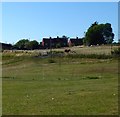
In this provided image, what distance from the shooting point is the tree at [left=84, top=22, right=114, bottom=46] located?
14650cm

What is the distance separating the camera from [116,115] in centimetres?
1372

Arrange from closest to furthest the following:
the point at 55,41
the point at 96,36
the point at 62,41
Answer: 1. the point at 96,36
2. the point at 55,41
3. the point at 62,41

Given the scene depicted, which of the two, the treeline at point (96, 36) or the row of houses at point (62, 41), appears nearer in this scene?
the treeline at point (96, 36)

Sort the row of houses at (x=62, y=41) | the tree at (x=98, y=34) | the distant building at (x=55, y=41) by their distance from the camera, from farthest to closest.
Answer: the row of houses at (x=62, y=41) → the distant building at (x=55, y=41) → the tree at (x=98, y=34)

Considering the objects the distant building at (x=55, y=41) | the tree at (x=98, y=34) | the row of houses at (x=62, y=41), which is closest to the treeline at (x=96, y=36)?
the tree at (x=98, y=34)

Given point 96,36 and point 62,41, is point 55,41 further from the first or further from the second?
point 96,36

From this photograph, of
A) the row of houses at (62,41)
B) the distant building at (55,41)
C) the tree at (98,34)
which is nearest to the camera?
the tree at (98,34)

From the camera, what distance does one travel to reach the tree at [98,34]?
481 ft

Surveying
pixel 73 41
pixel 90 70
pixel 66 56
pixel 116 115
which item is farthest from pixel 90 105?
pixel 73 41

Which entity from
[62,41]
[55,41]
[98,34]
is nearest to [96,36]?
[98,34]

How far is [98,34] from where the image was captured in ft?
502

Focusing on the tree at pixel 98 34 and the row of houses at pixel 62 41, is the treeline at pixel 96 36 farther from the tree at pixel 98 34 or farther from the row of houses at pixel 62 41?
the row of houses at pixel 62 41

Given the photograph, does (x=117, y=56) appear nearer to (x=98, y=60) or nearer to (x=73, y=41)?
(x=98, y=60)

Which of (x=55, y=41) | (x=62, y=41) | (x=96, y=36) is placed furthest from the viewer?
(x=62, y=41)
